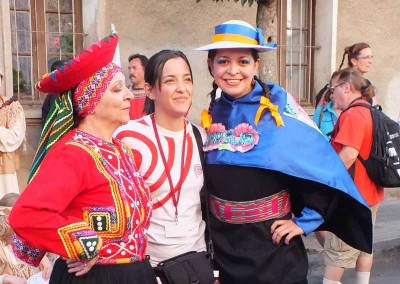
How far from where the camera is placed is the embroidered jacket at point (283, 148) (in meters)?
2.54

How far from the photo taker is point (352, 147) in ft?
13.6

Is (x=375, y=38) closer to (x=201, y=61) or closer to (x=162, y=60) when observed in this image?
(x=201, y=61)

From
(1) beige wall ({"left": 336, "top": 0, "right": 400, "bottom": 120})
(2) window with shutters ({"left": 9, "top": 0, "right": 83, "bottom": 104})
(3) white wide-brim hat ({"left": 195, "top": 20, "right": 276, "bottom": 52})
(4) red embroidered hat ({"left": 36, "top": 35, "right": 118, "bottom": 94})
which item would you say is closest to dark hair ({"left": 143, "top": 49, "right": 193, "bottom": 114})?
(3) white wide-brim hat ({"left": 195, "top": 20, "right": 276, "bottom": 52})

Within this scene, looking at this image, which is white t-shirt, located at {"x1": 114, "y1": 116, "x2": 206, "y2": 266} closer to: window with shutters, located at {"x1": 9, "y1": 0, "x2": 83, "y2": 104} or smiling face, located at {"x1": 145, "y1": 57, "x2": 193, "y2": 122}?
smiling face, located at {"x1": 145, "y1": 57, "x2": 193, "y2": 122}

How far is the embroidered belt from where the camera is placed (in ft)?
8.50

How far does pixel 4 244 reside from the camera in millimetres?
3309

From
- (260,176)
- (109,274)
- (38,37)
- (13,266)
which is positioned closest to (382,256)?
(260,176)

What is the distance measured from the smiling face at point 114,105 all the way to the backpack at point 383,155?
2573 millimetres

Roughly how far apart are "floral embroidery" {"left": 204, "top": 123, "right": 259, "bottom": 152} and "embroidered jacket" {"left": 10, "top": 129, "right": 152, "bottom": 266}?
0.47 meters

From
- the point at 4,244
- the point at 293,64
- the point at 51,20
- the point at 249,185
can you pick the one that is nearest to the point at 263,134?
the point at 249,185

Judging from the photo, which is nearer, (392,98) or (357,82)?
(357,82)

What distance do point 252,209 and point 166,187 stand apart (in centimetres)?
43

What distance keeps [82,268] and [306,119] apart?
1.28 meters

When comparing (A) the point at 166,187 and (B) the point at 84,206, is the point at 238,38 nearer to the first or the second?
(A) the point at 166,187
